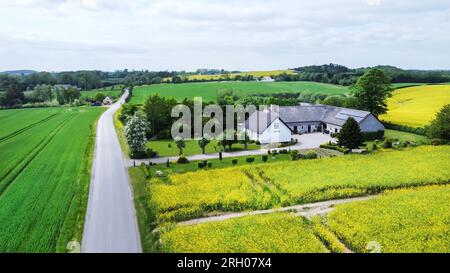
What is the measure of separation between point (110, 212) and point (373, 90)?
44.7 m

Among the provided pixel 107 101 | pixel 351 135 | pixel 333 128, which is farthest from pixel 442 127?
pixel 107 101

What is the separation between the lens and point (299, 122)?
50.0 meters

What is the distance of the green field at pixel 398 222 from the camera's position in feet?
58.2

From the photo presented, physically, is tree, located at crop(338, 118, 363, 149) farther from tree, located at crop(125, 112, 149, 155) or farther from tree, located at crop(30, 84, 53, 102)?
tree, located at crop(30, 84, 53, 102)

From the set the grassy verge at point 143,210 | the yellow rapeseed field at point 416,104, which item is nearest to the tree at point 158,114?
the grassy verge at point 143,210

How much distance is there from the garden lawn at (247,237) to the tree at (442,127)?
93.5ft

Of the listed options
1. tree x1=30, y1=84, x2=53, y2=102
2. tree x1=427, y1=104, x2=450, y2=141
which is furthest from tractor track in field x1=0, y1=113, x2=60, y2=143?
tree x1=427, y1=104, x2=450, y2=141

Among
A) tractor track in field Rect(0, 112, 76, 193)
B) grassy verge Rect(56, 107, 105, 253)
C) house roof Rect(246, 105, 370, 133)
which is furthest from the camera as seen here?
house roof Rect(246, 105, 370, 133)

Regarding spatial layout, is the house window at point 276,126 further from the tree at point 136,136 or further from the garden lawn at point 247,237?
the garden lawn at point 247,237

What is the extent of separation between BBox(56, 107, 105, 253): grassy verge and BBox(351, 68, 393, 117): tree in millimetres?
40310

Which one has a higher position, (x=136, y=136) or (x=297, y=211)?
(x=136, y=136)

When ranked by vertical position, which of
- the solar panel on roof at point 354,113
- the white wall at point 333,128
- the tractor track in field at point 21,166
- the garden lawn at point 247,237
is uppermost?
the solar panel on roof at point 354,113

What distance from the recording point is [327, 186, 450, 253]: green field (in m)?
17.7

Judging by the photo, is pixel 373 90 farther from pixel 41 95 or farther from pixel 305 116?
pixel 41 95
